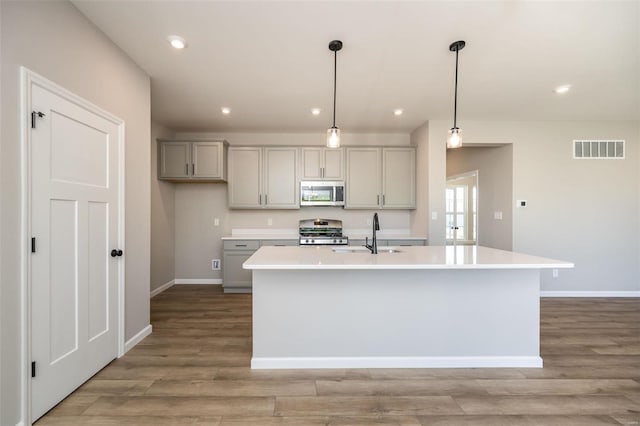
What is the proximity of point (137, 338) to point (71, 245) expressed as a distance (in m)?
1.22

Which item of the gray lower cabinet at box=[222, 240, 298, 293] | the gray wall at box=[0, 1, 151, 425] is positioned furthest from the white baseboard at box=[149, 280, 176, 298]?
the gray wall at box=[0, 1, 151, 425]

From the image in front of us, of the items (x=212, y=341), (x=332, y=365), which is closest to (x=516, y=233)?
(x=332, y=365)

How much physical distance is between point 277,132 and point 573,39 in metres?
3.70

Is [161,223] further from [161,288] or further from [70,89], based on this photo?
[70,89]

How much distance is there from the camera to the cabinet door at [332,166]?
461cm

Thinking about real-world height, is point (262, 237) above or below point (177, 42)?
below

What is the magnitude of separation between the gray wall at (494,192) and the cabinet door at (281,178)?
312 cm

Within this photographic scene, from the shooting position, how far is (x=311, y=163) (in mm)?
4613

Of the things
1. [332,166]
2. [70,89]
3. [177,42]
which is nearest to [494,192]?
[332,166]

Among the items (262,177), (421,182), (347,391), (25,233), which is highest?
(262,177)

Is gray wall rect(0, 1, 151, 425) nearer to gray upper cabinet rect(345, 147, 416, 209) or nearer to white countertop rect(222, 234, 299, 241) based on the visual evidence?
white countertop rect(222, 234, 299, 241)

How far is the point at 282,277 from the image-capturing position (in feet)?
7.47

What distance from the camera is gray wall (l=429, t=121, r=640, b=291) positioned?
4.19 meters

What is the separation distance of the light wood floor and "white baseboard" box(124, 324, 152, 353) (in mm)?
49
